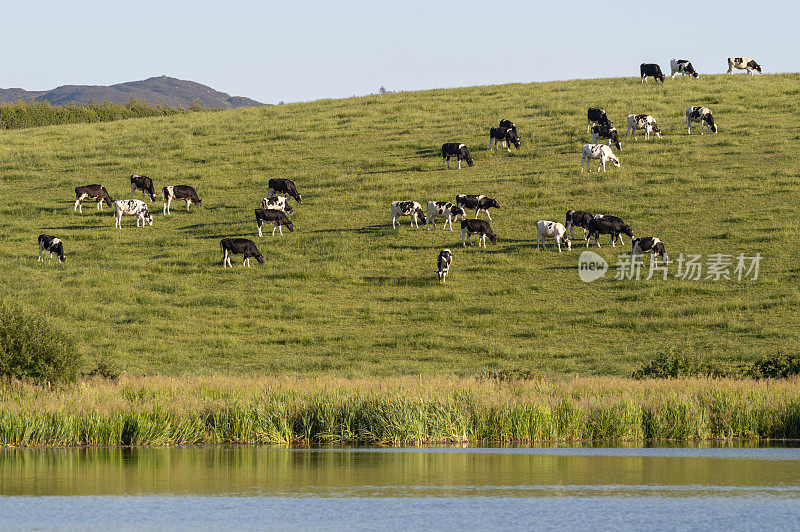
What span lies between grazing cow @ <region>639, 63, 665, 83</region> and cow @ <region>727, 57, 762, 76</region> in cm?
718

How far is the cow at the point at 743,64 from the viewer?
86625 mm

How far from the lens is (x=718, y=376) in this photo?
2719 centimetres

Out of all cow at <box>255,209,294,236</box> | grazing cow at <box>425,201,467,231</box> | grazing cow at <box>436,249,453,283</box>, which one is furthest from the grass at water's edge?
cow at <box>255,209,294,236</box>

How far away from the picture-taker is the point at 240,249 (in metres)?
50.2

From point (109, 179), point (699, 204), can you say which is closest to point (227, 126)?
point (109, 179)

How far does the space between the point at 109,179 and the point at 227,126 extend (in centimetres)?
1951

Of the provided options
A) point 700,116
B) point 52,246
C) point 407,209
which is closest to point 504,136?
point 700,116

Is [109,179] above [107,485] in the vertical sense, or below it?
above

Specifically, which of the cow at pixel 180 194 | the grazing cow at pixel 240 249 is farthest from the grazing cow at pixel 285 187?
the grazing cow at pixel 240 249

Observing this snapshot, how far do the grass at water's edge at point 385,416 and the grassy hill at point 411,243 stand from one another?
8600 mm

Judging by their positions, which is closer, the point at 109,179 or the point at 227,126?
the point at 109,179

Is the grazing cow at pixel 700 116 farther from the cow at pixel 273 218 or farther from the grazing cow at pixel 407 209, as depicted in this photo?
the cow at pixel 273 218

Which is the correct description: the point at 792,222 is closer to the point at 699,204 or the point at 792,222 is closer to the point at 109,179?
the point at 699,204

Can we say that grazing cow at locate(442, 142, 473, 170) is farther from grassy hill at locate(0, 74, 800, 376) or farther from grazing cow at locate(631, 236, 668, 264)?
grazing cow at locate(631, 236, 668, 264)
